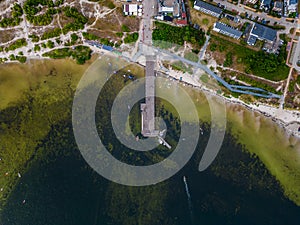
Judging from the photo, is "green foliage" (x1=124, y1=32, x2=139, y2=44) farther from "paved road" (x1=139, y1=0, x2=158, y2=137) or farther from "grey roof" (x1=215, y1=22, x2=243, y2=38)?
"grey roof" (x1=215, y1=22, x2=243, y2=38)

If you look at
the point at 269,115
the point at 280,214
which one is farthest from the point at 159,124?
the point at 280,214

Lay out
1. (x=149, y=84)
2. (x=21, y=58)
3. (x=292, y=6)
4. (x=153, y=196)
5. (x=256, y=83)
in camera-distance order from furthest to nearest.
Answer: (x=149, y=84) → (x=21, y=58) → (x=153, y=196) → (x=256, y=83) → (x=292, y=6)

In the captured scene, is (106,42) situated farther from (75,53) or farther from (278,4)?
(278,4)

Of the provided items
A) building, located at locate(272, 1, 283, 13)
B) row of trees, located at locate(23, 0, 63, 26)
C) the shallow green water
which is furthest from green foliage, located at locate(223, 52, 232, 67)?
row of trees, located at locate(23, 0, 63, 26)

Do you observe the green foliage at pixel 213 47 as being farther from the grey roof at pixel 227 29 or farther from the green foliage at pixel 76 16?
the green foliage at pixel 76 16

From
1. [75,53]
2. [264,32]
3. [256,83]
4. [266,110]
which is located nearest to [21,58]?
[75,53]

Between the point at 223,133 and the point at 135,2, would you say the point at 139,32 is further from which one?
the point at 223,133
